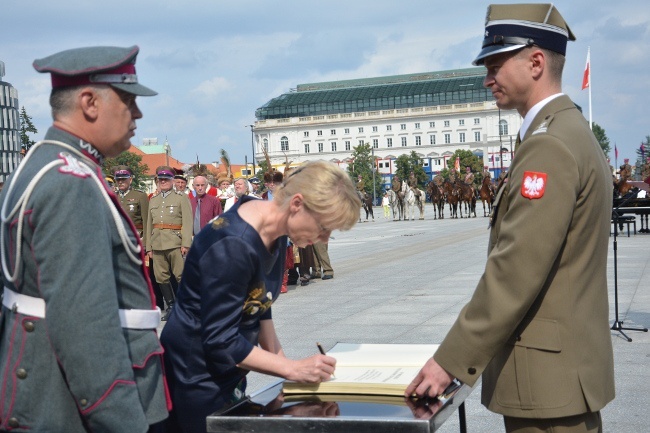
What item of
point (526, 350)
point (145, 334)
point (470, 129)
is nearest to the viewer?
point (145, 334)

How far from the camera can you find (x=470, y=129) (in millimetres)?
135250

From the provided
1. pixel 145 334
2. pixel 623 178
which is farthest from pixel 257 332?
pixel 623 178

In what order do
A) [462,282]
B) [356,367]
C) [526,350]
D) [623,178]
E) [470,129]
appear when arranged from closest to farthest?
[526,350]
[356,367]
[462,282]
[623,178]
[470,129]

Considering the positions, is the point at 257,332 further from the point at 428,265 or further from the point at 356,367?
the point at 428,265

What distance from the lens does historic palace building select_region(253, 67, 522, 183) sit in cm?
13503

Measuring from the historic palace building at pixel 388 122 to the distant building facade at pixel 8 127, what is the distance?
57.9m

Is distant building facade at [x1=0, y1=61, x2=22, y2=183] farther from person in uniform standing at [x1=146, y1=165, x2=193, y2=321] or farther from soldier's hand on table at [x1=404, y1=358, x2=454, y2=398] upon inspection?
soldier's hand on table at [x1=404, y1=358, x2=454, y2=398]

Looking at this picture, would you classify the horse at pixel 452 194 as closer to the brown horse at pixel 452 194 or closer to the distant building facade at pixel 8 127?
the brown horse at pixel 452 194

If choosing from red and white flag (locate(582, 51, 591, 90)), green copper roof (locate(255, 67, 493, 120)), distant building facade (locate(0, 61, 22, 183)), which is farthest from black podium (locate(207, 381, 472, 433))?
green copper roof (locate(255, 67, 493, 120))

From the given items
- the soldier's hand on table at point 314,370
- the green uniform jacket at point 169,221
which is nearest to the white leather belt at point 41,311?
the soldier's hand on table at point 314,370

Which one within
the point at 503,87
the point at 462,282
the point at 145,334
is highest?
the point at 503,87

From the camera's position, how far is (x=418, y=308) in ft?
33.3

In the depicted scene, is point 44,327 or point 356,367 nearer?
point 44,327

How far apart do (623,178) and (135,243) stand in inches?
829
